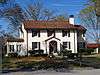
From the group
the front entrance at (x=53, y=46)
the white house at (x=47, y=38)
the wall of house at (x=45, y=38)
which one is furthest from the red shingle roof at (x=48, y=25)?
the front entrance at (x=53, y=46)

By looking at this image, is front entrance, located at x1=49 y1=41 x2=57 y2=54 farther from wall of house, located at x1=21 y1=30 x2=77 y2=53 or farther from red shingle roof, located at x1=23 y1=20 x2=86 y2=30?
red shingle roof, located at x1=23 y1=20 x2=86 y2=30

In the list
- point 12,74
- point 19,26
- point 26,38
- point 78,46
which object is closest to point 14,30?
point 19,26

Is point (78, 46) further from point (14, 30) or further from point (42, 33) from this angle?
point (14, 30)

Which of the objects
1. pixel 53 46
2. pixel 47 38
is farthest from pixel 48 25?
pixel 53 46

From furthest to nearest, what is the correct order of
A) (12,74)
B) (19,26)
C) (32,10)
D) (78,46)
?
(32,10) < (19,26) < (78,46) < (12,74)

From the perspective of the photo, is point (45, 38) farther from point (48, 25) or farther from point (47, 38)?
point (48, 25)

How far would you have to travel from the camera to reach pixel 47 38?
6234 centimetres

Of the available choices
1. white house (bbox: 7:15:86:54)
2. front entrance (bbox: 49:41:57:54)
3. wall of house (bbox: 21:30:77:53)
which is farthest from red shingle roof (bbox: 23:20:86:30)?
front entrance (bbox: 49:41:57:54)

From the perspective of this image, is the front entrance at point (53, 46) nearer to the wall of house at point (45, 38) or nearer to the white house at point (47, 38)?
the white house at point (47, 38)

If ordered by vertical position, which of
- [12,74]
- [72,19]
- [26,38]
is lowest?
[12,74]

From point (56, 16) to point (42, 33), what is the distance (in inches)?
1021

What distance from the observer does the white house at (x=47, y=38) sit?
6159 cm

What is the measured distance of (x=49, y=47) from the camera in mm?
61688

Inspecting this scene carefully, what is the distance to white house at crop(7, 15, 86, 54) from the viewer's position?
6159 cm
